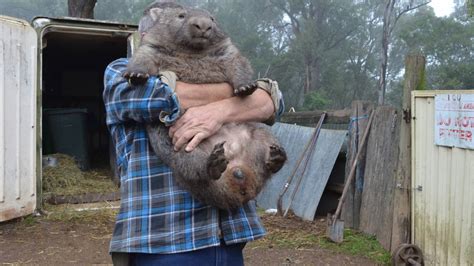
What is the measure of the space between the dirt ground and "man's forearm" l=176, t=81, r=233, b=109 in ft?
11.8

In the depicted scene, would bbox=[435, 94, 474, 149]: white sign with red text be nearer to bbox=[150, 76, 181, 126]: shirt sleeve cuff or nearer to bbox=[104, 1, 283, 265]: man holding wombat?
bbox=[104, 1, 283, 265]: man holding wombat

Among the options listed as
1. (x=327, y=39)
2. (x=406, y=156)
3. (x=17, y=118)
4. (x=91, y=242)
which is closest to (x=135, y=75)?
(x=406, y=156)

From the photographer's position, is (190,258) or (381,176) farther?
(381,176)

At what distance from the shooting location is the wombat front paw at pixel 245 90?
2.55 m

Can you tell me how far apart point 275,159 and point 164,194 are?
57 cm

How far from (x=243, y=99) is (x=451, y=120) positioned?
3.20 m

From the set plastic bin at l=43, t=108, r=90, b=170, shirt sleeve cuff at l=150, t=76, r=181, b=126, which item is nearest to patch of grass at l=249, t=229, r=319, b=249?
shirt sleeve cuff at l=150, t=76, r=181, b=126

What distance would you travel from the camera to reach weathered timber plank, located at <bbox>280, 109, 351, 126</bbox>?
795cm

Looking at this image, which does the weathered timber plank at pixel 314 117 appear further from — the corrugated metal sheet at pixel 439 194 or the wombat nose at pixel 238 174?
the wombat nose at pixel 238 174

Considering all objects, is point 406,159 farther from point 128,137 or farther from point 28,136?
point 28,136

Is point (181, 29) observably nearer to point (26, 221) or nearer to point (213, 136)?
point (213, 136)

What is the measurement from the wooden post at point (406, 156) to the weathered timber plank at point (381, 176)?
0.24m

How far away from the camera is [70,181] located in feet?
29.5

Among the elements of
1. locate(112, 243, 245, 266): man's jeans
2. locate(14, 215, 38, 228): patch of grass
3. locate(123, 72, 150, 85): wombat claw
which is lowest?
locate(14, 215, 38, 228): patch of grass
